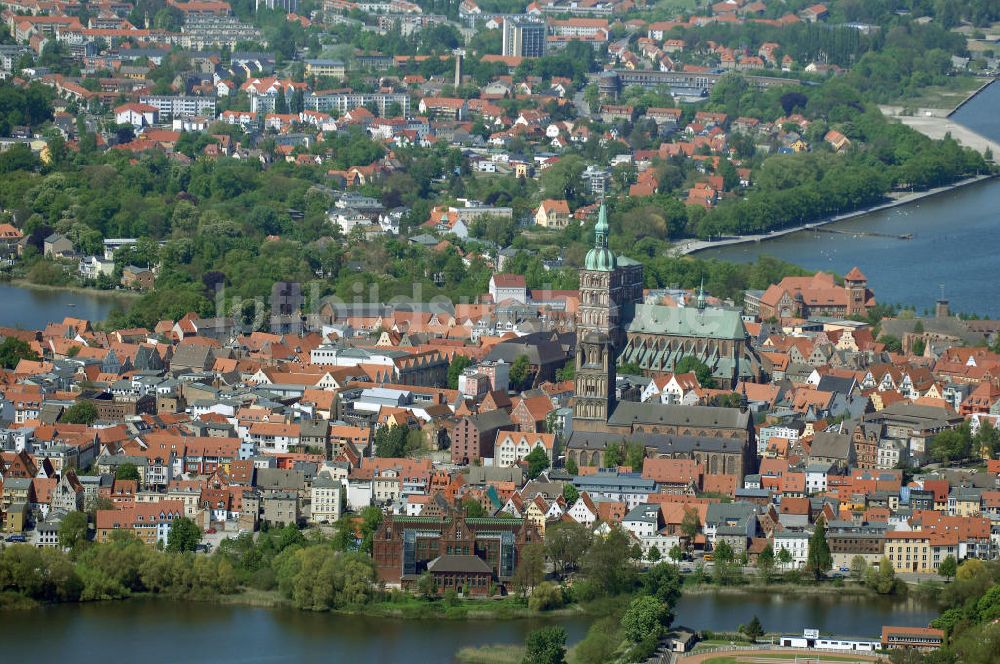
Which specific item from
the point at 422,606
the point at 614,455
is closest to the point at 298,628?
the point at 422,606

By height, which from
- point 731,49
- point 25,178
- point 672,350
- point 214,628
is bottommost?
point 214,628

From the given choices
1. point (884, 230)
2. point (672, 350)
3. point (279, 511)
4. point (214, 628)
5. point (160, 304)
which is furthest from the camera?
point (884, 230)

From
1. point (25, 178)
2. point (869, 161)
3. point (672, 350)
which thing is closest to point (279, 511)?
point (672, 350)

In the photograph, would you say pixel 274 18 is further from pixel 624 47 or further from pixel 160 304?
pixel 160 304

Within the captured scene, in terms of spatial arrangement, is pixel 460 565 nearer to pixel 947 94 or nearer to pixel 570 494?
pixel 570 494

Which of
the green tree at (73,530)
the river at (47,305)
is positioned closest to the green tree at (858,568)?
the green tree at (73,530)

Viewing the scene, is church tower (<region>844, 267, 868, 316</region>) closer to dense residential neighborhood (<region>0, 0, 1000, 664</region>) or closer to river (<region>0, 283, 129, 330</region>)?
dense residential neighborhood (<region>0, 0, 1000, 664</region>)

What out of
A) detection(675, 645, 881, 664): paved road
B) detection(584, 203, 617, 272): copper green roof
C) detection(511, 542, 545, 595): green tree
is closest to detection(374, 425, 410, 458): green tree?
detection(511, 542, 545, 595): green tree

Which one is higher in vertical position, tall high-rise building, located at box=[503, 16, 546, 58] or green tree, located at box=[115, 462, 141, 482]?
tall high-rise building, located at box=[503, 16, 546, 58]
